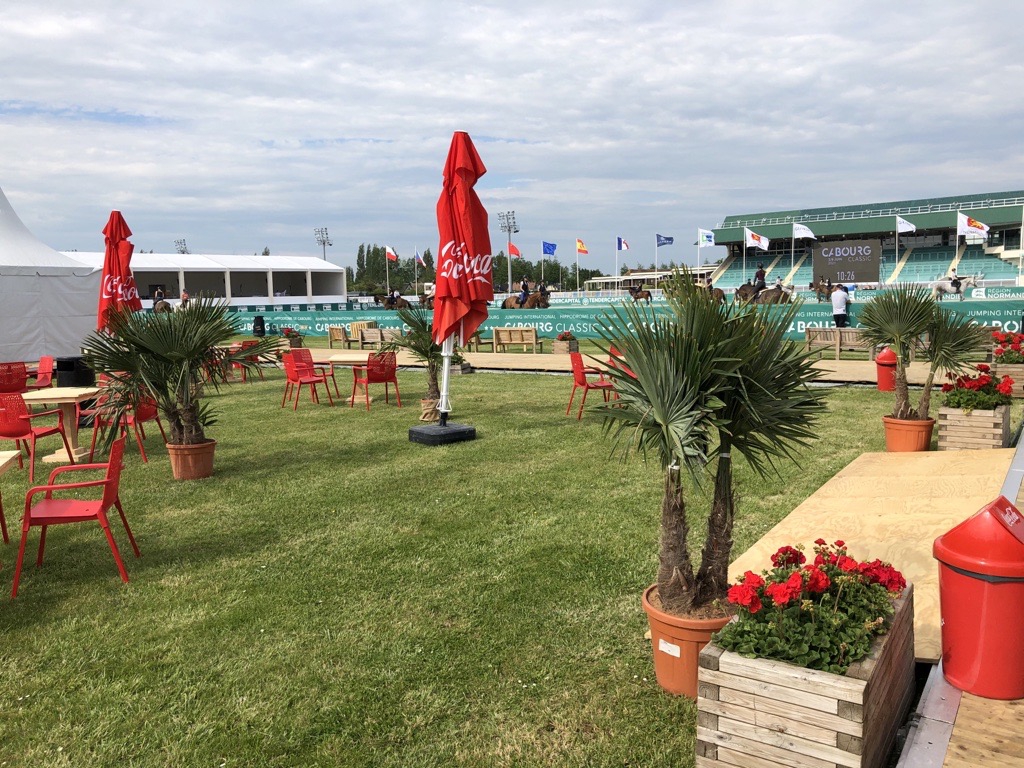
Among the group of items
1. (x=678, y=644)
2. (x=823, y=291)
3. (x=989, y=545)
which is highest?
(x=823, y=291)

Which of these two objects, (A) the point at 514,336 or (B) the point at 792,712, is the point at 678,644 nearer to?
(B) the point at 792,712

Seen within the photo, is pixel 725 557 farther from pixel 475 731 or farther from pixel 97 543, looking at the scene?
pixel 97 543

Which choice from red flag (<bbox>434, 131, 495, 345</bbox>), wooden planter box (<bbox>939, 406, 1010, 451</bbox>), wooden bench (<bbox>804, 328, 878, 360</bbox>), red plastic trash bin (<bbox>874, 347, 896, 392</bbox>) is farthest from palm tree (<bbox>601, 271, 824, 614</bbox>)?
wooden bench (<bbox>804, 328, 878, 360</bbox>)

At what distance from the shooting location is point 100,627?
405cm

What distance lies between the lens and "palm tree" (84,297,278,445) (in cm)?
673

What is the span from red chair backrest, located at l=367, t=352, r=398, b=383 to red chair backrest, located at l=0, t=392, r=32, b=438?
4510 millimetres

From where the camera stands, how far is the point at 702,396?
3082 millimetres

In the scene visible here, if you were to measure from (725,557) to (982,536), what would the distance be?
94cm

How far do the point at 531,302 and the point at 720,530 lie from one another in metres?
26.1

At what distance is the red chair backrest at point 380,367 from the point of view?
11070 millimetres

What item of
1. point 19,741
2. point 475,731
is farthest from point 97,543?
point 475,731

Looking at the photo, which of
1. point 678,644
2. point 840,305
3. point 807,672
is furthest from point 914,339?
point 840,305

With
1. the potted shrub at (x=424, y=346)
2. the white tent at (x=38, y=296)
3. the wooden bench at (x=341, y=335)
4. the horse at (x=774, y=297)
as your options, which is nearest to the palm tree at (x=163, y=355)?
the potted shrub at (x=424, y=346)

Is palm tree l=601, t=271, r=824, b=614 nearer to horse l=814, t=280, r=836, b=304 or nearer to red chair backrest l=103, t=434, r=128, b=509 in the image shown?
red chair backrest l=103, t=434, r=128, b=509
